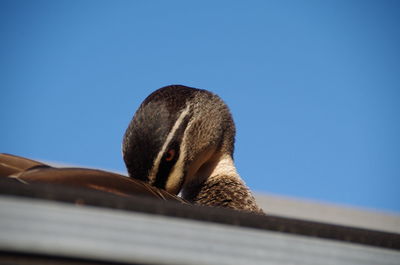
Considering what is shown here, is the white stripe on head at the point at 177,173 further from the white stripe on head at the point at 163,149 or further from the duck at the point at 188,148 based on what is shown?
the white stripe on head at the point at 163,149

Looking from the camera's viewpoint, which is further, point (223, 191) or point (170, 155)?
point (223, 191)

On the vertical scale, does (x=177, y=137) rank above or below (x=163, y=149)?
above

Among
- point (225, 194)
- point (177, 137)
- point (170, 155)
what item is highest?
point (177, 137)

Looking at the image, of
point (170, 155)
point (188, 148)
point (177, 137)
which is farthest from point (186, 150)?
→ point (170, 155)

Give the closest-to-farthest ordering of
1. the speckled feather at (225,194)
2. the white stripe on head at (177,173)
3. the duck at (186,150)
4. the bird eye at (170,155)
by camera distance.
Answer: the duck at (186,150) < the bird eye at (170,155) < the white stripe on head at (177,173) < the speckled feather at (225,194)

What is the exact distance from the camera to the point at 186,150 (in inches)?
142

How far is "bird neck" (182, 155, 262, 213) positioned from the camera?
11.5ft

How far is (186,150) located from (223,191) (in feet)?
1.19

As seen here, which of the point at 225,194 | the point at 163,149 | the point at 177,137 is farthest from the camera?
the point at 225,194

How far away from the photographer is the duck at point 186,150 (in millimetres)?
3125

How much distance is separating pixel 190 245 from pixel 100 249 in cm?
20

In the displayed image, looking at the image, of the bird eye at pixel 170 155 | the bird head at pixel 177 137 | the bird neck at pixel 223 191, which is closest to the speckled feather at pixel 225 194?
the bird neck at pixel 223 191

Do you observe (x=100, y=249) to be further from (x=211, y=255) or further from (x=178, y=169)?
(x=178, y=169)

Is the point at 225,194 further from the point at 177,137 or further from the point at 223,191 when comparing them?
the point at 177,137
